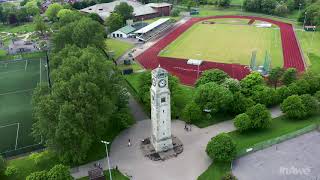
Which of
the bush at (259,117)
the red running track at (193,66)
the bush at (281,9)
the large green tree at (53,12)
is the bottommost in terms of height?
the bush at (259,117)

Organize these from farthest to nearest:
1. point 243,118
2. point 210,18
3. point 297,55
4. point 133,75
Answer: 1. point 210,18
2. point 297,55
3. point 133,75
4. point 243,118

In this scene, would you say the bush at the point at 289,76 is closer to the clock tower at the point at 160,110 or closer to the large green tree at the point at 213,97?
the large green tree at the point at 213,97

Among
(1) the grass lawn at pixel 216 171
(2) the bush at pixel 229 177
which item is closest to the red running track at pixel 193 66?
(1) the grass lawn at pixel 216 171

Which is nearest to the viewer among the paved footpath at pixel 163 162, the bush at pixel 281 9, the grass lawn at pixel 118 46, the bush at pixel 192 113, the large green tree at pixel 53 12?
the paved footpath at pixel 163 162

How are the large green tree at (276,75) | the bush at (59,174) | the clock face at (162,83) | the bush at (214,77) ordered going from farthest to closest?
the large green tree at (276,75), the bush at (214,77), the clock face at (162,83), the bush at (59,174)

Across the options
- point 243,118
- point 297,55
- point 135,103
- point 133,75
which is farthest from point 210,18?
point 243,118

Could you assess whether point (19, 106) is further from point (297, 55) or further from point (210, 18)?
point (210, 18)
